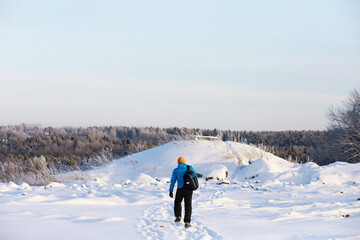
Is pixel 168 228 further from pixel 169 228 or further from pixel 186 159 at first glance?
pixel 186 159

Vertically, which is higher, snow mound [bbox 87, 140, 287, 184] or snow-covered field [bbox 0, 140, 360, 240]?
snow mound [bbox 87, 140, 287, 184]

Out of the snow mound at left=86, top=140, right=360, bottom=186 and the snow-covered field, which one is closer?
the snow-covered field

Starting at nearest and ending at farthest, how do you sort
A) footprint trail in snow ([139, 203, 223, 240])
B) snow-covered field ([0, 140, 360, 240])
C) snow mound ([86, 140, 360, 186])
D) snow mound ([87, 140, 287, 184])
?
footprint trail in snow ([139, 203, 223, 240]) < snow-covered field ([0, 140, 360, 240]) < snow mound ([86, 140, 360, 186]) < snow mound ([87, 140, 287, 184])

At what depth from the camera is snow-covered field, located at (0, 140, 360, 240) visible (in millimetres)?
8844

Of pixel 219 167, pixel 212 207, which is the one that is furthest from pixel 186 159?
pixel 212 207

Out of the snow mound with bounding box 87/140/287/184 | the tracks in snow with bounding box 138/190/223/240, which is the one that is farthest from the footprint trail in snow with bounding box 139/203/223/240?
the snow mound with bounding box 87/140/287/184

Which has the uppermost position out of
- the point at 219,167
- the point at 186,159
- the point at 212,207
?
the point at 186,159

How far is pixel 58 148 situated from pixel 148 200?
62259 mm

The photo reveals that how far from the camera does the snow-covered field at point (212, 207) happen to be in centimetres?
884

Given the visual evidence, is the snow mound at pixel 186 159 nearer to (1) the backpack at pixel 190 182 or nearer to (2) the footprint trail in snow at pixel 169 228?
(2) the footprint trail in snow at pixel 169 228

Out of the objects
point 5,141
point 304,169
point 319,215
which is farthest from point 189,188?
point 5,141

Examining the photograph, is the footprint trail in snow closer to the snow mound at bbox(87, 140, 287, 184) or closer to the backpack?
the backpack

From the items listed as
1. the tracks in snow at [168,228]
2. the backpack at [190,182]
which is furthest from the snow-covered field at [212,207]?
the backpack at [190,182]

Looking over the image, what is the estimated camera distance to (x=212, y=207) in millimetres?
12320
